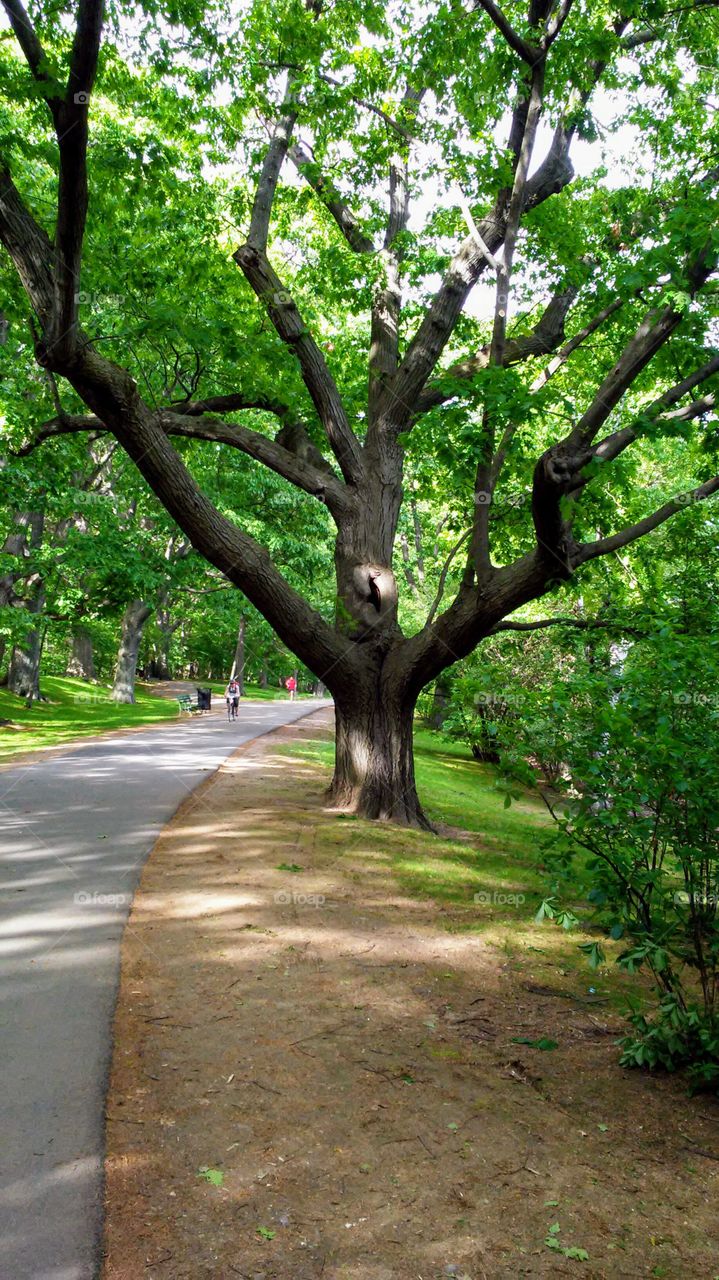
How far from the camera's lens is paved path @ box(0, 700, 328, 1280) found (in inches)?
115

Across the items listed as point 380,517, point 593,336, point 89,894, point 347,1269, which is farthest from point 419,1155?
point 593,336

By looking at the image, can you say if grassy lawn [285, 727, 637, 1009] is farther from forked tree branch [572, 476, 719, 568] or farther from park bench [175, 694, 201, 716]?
park bench [175, 694, 201, 716]

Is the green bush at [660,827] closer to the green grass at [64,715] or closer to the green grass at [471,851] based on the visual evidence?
the green grass at [471,851]

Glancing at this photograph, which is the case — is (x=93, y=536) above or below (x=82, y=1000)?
above

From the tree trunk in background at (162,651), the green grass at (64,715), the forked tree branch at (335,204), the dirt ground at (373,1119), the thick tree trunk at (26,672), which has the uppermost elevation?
the forked tree branch at (335,204)

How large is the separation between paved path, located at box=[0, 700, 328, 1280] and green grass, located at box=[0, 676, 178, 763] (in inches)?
232

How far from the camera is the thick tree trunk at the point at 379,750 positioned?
10625 millimetres

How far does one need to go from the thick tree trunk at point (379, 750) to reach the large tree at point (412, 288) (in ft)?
0.10

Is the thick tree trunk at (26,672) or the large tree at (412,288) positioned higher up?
the large tree at (412,288)

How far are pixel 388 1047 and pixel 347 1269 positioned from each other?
1769 mm

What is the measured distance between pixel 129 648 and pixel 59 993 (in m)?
26.9

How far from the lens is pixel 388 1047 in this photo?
179 inches

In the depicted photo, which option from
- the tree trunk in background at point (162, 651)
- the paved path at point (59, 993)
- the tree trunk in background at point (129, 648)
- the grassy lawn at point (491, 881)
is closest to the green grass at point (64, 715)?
the tree trunk in background at point (129, 648)

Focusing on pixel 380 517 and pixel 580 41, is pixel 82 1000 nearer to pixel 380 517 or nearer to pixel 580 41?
pixel 380 517
